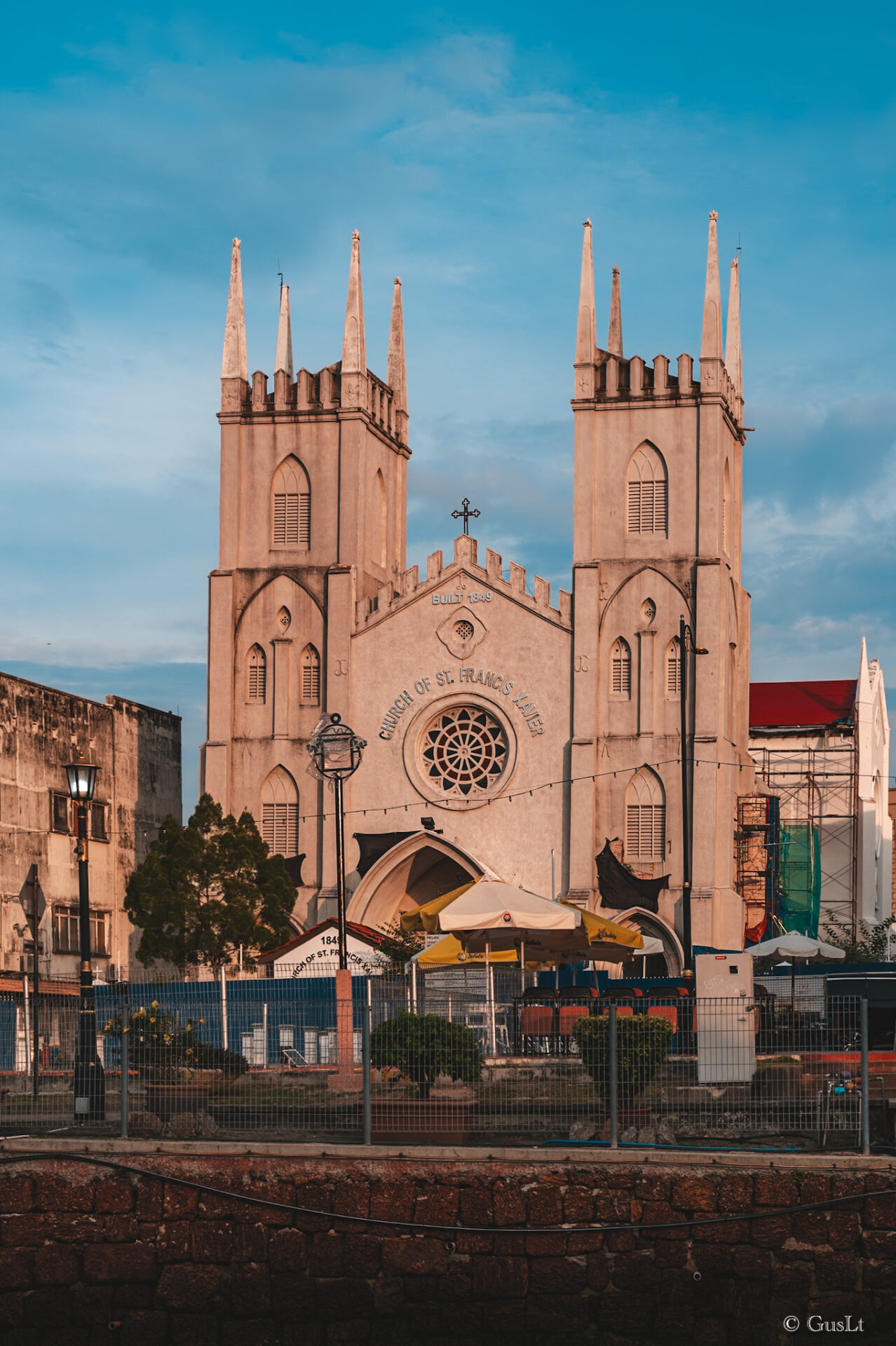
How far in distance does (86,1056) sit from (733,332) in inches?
1466

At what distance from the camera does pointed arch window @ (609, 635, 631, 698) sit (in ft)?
163

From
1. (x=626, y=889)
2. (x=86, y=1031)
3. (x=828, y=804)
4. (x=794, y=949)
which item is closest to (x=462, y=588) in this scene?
(x=626, y=889)

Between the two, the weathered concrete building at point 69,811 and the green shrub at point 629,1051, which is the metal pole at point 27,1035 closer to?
the green shrub at point 629,1051

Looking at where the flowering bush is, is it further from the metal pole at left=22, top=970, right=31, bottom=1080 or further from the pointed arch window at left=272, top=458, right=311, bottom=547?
the pointed arch window at left=272, top=458, right=311, bottom=547

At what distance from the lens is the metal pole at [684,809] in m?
39.9

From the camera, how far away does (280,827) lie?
51.3m

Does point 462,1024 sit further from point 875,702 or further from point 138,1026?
point 875,702

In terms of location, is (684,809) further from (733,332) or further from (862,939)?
(862,939)

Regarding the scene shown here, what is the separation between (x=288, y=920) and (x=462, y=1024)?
28402mm

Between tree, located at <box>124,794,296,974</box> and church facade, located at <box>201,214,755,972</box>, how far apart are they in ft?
11.9

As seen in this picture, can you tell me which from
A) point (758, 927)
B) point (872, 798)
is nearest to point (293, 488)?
point (758, 927)

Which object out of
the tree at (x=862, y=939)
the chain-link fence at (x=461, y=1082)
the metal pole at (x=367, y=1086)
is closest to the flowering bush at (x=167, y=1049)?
the chain-link fence at (x=461, y=1082)

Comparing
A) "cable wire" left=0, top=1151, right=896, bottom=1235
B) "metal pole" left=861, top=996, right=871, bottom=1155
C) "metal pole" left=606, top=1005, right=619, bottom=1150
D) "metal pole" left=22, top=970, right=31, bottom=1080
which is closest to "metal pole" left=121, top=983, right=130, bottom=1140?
"cable wire" left=0, top=1151, right=896, bottom=1235

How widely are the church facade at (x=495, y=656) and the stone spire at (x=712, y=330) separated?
5 centimetres
